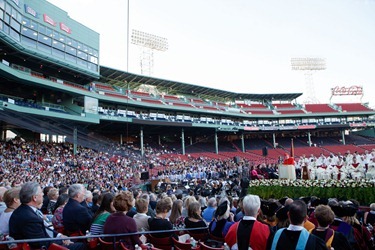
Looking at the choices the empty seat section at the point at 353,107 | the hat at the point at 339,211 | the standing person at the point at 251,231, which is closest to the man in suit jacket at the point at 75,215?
the standing person at the point at 251,231

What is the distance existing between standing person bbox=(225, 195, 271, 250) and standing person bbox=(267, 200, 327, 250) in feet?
0.87

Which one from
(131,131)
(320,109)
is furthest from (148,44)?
(320,109)

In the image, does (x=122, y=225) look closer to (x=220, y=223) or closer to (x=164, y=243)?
(x=164, y=243)

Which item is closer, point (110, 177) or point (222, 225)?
point (222, 225)

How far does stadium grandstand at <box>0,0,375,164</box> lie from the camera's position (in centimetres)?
2994

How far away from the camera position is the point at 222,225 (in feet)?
19.6

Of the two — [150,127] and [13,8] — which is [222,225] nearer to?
[13,8]

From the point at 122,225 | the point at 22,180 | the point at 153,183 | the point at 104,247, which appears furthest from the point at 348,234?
the point at 153,183

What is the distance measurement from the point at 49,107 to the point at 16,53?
6.27 meters

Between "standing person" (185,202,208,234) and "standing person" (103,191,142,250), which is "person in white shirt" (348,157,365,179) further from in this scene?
"standing person" (103,191,142,250)

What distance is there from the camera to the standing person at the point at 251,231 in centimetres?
410

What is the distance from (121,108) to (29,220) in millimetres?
42763

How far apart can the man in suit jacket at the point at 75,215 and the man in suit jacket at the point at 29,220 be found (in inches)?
34.2

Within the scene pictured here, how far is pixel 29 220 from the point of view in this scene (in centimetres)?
459
